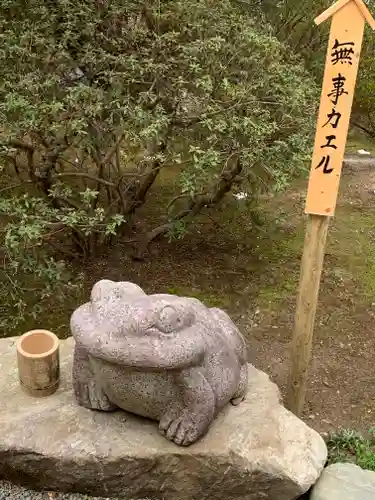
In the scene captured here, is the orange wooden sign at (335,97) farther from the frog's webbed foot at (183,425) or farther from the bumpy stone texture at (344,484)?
the bumpy stone texture at (344,484)

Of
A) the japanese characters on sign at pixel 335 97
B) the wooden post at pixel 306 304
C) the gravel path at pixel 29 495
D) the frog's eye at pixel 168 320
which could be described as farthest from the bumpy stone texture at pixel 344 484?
the japanese characters on sign at pixel 335 97

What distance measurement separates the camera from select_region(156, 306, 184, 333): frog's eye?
280cm

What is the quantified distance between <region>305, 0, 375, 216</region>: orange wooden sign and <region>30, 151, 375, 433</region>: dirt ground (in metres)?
1.80

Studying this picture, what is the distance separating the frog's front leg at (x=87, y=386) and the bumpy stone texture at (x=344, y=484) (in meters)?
1.25

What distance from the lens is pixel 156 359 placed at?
9.07ft

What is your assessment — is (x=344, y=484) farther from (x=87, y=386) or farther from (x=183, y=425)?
(x=87, y=386)

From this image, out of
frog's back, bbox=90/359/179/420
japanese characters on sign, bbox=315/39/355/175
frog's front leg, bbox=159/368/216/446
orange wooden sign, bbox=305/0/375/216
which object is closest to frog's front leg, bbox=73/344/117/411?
frog's back, bbox=90/359/179/420

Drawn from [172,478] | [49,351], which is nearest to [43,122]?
[49,351]

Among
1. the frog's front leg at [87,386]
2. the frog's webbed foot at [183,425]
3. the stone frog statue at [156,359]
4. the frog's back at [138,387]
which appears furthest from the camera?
the frog's front leg at [87,386]

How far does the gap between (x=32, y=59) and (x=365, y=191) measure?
19.0 feet

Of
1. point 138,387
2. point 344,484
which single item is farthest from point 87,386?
point 344,484

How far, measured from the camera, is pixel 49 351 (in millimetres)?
3383

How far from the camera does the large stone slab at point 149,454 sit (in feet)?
10.3

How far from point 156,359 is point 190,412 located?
50 centimetres
